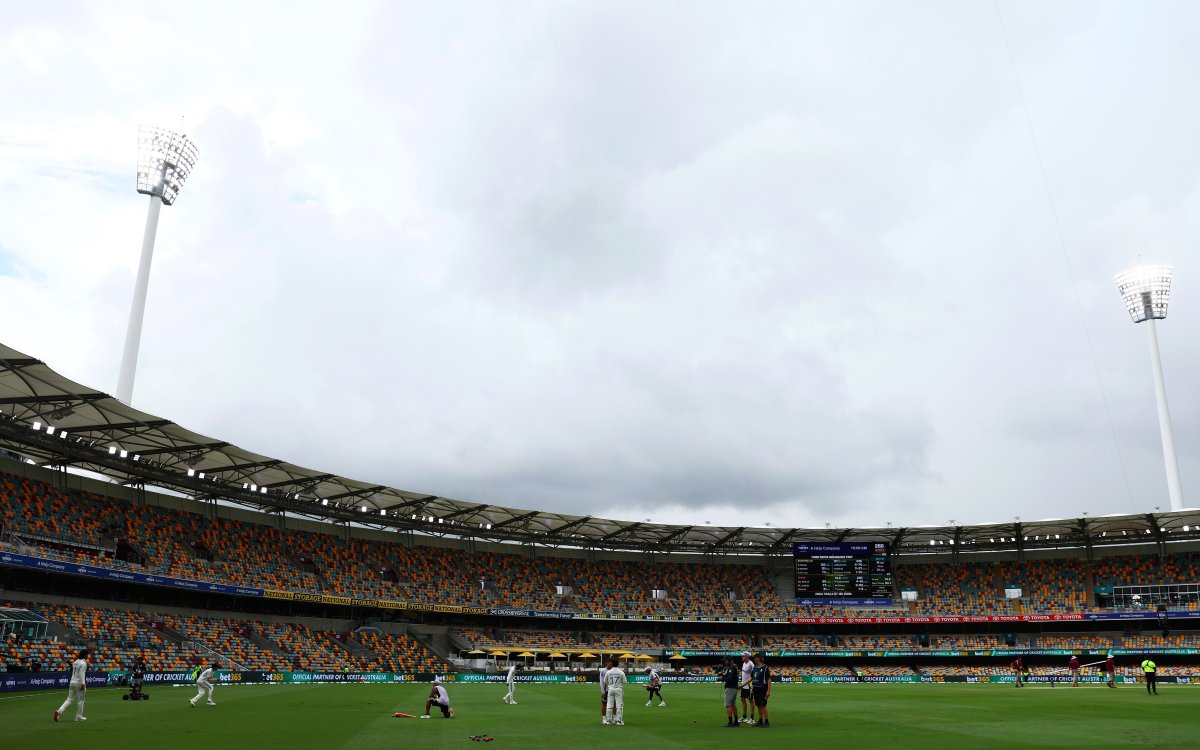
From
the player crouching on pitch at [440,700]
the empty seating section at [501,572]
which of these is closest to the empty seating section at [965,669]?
the empty seating section at [501,572]

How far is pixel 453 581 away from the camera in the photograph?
78688 mm

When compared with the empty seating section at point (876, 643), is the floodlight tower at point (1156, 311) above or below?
above

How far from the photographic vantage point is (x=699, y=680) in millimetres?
68312

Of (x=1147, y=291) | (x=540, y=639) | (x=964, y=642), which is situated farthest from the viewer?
(x=1147, y=291)

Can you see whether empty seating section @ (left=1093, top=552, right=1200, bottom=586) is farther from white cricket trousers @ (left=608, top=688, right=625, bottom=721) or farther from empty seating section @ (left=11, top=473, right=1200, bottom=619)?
white cricket trousers @ (left=608, top=688, right=625, bottom=721)

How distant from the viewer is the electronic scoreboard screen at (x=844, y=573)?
76.8m

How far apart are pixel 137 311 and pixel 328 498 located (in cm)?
2368

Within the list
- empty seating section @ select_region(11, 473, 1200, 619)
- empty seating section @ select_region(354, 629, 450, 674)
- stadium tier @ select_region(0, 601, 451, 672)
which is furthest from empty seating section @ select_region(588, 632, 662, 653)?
stadium tier @ select_region(0, 601, 451, 672)

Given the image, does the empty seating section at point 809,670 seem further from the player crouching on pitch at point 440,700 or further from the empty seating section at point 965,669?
the player crouching on pitch at point 440,700

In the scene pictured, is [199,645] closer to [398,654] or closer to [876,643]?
[398,654]

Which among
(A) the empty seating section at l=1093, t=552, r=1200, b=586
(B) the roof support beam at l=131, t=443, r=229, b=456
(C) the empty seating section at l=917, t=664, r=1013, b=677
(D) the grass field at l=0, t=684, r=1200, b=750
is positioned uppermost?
(B) the roof support beam at l=131, t=443, r=229, b=456

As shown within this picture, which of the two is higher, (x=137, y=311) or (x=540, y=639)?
(x=137, y=311)

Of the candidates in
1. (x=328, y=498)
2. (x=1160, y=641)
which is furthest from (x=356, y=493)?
(x=1160, y=641)

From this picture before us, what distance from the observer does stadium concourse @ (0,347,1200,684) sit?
51469mm
